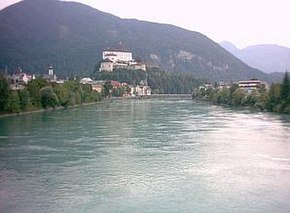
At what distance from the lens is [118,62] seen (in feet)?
137

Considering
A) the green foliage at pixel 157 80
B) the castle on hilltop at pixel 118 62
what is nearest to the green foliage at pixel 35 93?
the green foliage at pixel 157 80

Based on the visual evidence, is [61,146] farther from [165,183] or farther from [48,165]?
[165,183]

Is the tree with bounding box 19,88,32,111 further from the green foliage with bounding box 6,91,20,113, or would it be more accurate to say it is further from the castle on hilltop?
the castle on hilltop

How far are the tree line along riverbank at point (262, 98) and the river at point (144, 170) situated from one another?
5.56 metres

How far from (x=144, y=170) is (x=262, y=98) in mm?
12477

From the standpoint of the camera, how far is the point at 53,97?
54.6 ft

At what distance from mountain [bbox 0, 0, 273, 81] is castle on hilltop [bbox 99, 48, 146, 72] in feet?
9.89

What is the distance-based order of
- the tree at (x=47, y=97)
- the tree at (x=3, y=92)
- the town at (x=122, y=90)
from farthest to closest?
the tree at (x=47, y=97) < the town at (x=122, y=90) < the tree at (x=3, y=92)

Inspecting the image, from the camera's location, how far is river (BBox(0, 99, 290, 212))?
455 centimetres

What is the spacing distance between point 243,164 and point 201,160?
59 cm

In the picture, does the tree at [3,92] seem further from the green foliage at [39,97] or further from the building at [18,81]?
the building at [18,81]

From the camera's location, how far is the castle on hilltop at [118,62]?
3997cm

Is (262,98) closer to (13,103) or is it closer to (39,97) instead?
(39,97)

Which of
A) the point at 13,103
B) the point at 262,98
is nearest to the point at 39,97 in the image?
the point at 13,103
